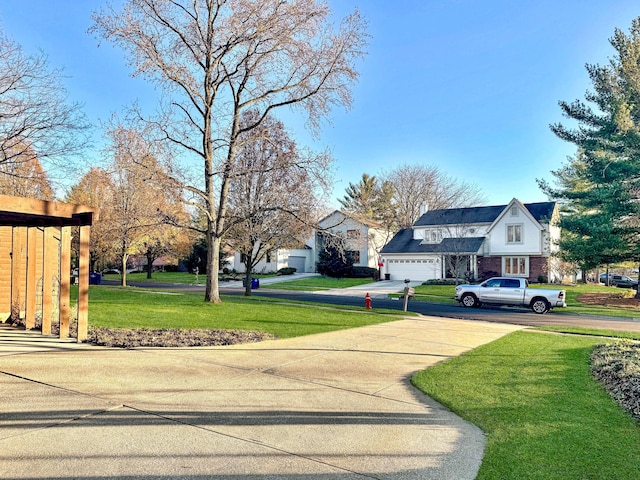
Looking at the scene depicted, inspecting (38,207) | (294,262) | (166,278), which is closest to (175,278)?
(166,278)

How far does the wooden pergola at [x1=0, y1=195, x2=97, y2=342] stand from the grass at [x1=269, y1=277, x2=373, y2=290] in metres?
28.2

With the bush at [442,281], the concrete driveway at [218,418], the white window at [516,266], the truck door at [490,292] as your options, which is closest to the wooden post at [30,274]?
the concrete driveway at [218,418]

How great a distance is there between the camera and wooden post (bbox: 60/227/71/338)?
31.5 ft

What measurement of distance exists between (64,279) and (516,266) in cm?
3757

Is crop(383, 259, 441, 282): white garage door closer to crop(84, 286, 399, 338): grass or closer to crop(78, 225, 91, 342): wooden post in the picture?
crop(84, 286, 399, 338): grass

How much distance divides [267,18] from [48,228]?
1110 centimetres

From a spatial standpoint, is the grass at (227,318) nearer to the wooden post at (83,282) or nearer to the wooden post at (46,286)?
the wooden post at (46,286)

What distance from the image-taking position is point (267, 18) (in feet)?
57.0

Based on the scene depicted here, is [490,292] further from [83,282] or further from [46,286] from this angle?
[46,286]

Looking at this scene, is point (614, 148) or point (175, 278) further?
point (175, 278)

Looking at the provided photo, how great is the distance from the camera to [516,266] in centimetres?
4016

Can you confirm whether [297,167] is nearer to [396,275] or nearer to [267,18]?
[267,18]

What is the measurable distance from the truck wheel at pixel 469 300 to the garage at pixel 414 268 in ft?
62.9

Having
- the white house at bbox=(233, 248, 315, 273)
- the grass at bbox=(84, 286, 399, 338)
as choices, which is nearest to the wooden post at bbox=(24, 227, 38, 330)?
the grass at bbox=(84, 286, 399, 338)
